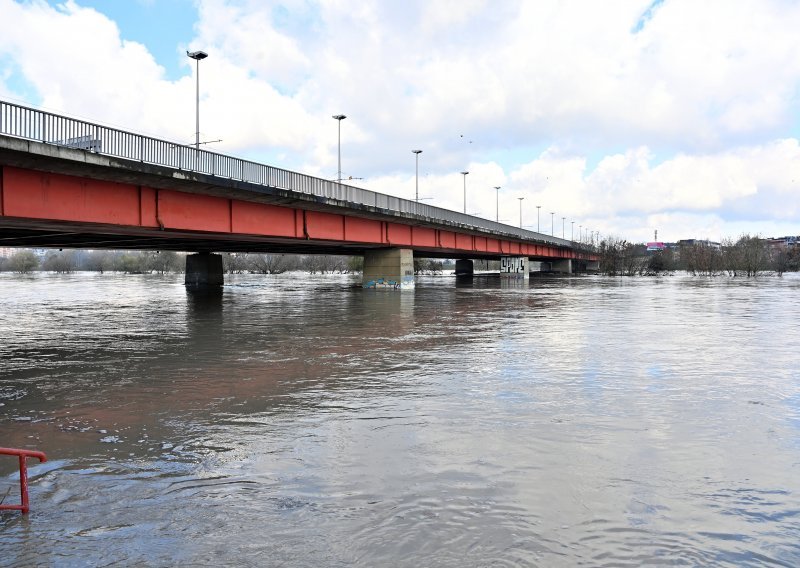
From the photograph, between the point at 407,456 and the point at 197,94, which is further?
the point at 197,94

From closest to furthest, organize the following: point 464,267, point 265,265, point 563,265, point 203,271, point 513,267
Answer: point 203,271 → point 513,267 → point 464,267 → point 563,265 → point 265,265

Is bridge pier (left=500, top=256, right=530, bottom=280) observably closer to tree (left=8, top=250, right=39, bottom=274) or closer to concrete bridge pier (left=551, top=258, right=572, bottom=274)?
concrete bridge pier (left=551, top=258, right=572, bottom=274)

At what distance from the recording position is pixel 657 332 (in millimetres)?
20703

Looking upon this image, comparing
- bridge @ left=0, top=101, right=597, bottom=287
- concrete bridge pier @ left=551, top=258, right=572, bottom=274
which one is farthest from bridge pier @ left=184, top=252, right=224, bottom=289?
concrete bridge pier @ left=551, top=258, right=572, bottom=274

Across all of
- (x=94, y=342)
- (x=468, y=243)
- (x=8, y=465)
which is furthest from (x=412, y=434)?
(x=468, y=243)

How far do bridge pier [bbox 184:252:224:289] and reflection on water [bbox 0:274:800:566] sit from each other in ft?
154

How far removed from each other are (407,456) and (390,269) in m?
44.1

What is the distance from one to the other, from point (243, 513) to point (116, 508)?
1.30 meters

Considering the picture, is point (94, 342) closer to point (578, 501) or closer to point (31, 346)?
point (31, 346)

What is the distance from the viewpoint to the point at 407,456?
288 inches

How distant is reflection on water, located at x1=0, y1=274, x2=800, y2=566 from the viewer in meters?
5.11

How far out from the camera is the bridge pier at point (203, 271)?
6236cm

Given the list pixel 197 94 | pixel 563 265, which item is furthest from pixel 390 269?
pixel 563 265

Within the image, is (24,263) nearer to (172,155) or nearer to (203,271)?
(203,271)
